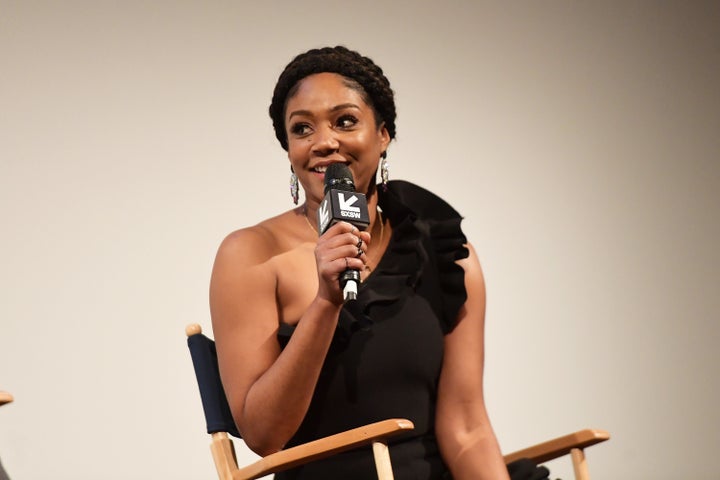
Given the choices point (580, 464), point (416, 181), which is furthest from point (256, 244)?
point (416, 181)

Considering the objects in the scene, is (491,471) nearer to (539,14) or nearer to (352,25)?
A: (352,25)

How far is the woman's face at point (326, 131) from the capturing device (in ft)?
5.63

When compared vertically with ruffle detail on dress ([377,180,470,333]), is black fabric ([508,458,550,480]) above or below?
below

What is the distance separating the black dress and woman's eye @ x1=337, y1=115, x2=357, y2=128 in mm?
226

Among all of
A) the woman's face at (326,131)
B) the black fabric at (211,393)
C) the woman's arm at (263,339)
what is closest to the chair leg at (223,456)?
the black fabric at (211,393)

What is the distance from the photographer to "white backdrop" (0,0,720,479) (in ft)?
7.84

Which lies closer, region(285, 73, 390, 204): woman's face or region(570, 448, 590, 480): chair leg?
region(285, 73, 390, 204): woman's face

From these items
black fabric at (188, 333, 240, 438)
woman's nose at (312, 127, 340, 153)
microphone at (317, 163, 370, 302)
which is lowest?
black fabric at (188, 333, 240, 438)

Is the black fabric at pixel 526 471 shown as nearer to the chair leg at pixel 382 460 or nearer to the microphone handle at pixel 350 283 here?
the chair leg at pixel 382 460

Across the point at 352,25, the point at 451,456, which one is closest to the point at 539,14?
the point at 352,25

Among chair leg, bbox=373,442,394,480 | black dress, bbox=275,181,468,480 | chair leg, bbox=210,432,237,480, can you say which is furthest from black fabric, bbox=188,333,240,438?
chair leg, bbox=373,442,394,480

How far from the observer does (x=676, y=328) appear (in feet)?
9.80

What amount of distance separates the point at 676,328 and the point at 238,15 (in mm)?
1554

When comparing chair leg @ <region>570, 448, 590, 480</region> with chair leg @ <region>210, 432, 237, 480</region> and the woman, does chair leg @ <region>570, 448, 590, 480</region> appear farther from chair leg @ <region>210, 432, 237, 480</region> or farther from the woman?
chair leg @ <region>210, 432, 237, 480</region>
